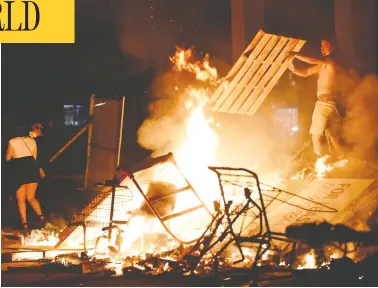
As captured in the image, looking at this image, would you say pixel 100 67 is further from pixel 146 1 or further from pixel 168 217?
pixel 168 217

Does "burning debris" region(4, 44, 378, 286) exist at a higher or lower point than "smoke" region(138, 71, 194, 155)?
lower

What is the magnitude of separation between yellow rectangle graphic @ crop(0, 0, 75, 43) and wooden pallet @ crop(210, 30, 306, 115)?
12.2 feet

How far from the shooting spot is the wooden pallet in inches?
457

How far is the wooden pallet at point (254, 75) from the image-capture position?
11.6 metres

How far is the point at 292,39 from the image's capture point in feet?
38.1

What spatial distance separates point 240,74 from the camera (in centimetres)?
1193

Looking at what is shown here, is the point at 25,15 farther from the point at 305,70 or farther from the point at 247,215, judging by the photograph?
the point at 305,70

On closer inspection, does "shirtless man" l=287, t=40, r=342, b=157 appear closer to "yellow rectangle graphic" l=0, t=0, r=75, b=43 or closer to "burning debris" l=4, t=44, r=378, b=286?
"burning debris" l=4, t=44, r=378, b=286

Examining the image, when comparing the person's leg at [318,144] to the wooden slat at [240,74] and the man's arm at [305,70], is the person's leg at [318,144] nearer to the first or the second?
the man's arm at [305,70]

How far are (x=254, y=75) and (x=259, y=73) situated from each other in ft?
0.36

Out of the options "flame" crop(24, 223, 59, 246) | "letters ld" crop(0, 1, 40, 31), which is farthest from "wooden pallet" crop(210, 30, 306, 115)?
"letters ld" crop(0, 1, 40, 31)

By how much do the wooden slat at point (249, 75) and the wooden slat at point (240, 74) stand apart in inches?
2.4

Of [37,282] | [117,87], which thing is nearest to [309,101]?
[37,282]

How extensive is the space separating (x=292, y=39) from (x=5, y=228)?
6714 mm
